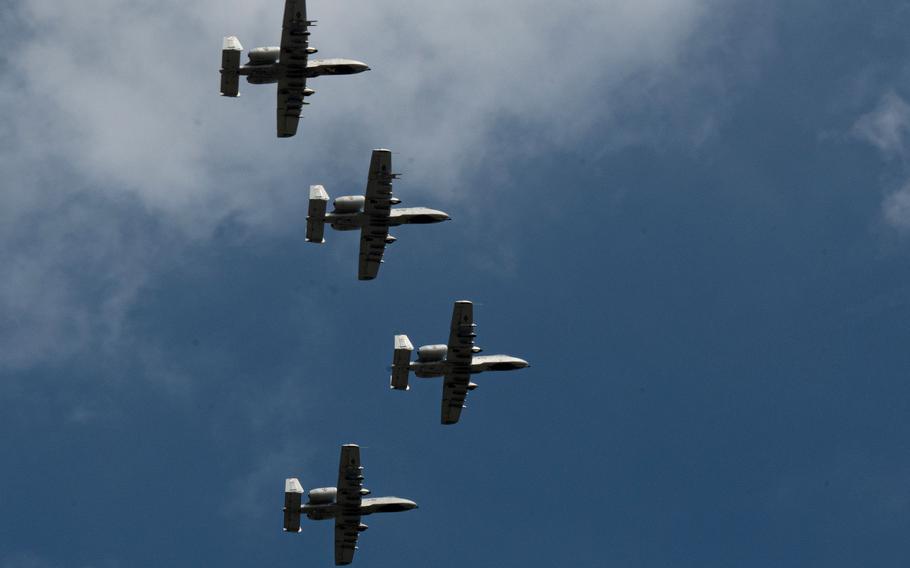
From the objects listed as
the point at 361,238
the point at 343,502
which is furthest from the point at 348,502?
the point at 361,238

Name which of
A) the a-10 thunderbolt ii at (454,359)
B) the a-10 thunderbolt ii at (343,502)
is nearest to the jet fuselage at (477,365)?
the a-10 thunderbolt ii at (454,359)

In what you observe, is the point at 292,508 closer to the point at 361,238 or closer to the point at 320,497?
the point at 320,497

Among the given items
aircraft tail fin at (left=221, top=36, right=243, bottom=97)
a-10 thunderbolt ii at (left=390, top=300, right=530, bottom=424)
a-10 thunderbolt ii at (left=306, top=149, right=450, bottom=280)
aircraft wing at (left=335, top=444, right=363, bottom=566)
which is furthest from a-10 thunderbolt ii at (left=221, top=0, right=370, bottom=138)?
aircraft wing at (left=335, top=444, right=363, bottom=566)

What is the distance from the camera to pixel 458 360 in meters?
173

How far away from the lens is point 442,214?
6909 inches

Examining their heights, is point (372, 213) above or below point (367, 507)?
above

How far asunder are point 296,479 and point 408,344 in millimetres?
18413

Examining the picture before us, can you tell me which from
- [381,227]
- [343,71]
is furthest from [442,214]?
[343,71]

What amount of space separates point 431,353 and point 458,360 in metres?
2.95

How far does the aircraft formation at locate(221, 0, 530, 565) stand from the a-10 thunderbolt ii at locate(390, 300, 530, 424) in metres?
0.10

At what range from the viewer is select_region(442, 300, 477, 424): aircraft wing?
170875 millimetres

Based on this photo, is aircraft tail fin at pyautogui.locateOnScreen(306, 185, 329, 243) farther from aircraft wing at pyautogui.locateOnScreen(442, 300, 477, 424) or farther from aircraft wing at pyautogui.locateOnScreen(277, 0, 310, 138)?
aircraft wing at pyautogui.locateOnScreen(442, 300, 477, 424)

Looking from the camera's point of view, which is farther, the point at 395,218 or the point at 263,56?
the point at 395,218

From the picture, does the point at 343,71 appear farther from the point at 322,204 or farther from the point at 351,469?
the point at 351,469
